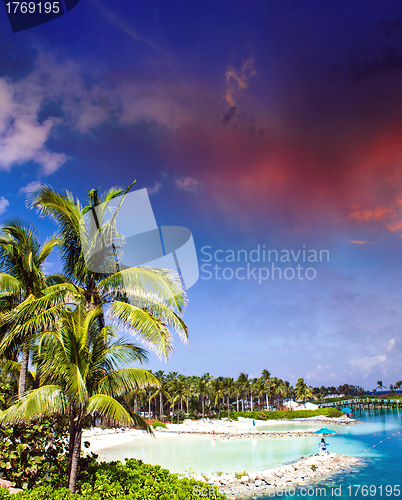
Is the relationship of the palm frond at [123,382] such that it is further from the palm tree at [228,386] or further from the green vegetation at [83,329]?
the palm tree at [228,386]

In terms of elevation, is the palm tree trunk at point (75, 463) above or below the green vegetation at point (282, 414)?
above

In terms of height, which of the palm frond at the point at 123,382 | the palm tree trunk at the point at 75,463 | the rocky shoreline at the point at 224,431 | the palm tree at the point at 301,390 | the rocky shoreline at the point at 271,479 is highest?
the palm frond at the point at 123,382

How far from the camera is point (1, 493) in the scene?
7578mm

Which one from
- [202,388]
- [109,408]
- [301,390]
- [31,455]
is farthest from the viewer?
[301,390]

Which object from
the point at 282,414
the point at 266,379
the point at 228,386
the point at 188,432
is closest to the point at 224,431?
the point at 188,432

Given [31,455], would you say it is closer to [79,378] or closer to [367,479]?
[79,378]

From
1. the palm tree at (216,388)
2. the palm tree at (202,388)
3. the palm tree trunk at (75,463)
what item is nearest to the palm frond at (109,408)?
the palm tree trunk at (75,463)

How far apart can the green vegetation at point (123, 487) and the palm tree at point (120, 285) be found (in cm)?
285

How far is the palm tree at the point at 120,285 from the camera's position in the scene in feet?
28.3

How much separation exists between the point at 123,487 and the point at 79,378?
299cm

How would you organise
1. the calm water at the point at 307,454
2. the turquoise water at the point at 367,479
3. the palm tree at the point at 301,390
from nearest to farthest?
the turquoise water at the point at 367,479 < the calm water at the point at 307,454 < the palm tree at the point at 301,390

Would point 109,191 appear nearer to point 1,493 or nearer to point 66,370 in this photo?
point 66,370

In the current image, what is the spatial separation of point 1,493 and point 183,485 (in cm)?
394

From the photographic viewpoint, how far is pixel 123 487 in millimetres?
8281
